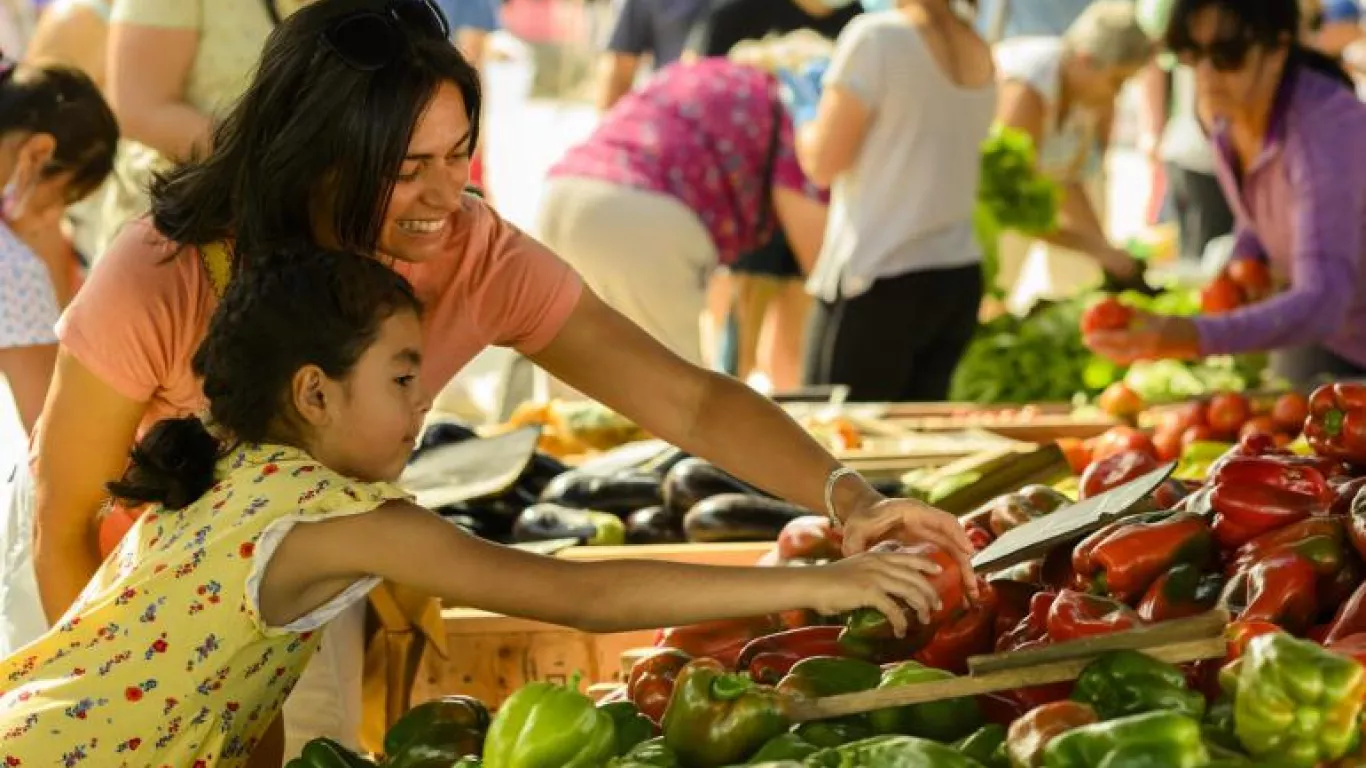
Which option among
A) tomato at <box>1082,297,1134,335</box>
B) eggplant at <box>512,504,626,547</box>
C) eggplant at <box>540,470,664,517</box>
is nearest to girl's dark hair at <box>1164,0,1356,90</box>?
tomato at <box>1082,297,1134,335</box>

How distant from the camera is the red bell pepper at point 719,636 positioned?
2.61m

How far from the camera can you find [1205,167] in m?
8.93

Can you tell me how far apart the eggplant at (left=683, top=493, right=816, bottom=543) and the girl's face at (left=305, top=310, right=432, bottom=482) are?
1.43 metres

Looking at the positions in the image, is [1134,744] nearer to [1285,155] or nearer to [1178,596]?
[1178,596]

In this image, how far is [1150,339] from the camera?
4.59m

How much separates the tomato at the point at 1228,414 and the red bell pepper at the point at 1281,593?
2234 millimetres

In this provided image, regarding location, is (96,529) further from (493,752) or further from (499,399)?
(499,399)

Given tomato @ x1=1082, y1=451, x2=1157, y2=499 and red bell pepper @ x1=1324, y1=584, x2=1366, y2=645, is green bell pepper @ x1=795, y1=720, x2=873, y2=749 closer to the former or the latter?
red bell pepper @ x1=1324, y1=584, x2=1366, y2=645

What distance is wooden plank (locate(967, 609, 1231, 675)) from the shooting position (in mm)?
1993

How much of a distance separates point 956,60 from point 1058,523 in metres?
3.48

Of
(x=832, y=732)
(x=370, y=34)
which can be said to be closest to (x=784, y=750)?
(x=832, y=732)

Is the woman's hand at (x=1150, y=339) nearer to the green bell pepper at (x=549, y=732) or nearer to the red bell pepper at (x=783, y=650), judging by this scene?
the red bell pepper at (x=783, y=650)

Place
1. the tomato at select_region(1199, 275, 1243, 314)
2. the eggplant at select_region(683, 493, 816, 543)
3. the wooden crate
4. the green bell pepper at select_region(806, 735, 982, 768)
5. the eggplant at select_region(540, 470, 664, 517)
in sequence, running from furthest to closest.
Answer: the tomato at select_region(1199, 275, 1243, 314)
the eggplant at select_region(540, 470, 664, 517)
the eggplant at select_region(683, 493, 816, 543)
the wooden crate
the green bell pepper at select_region(806, 735, 982, 768)

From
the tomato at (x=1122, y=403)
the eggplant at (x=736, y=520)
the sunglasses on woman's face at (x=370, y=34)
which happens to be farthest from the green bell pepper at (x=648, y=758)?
the tomato at (x=1122, y=403)
